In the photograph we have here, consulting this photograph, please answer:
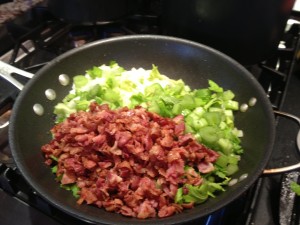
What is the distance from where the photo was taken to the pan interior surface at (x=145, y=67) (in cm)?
65

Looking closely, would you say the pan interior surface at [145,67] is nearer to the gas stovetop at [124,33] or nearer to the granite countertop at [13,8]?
the gas stovetop at [124,33]

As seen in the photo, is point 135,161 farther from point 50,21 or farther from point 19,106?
point 50,21

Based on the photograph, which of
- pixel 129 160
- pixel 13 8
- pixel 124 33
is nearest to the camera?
pixel 129 160

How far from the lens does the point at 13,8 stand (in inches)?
50.9

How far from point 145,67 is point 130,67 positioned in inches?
1.8

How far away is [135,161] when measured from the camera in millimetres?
717

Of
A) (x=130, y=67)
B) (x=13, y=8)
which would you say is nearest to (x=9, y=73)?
(x=130, y=67)

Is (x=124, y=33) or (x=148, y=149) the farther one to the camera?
(x=124, y=33)

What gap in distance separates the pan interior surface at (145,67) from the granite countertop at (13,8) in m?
0.46

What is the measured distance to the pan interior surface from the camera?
0.65 m

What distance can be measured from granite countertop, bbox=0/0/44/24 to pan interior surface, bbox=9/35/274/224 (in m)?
0.46

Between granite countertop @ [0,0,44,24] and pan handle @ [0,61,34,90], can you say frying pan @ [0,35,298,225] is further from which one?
granite countertop @ [0,0,44,24]

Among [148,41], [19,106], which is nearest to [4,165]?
[19,106]

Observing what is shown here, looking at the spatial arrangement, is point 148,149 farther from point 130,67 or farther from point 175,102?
point 130,67
